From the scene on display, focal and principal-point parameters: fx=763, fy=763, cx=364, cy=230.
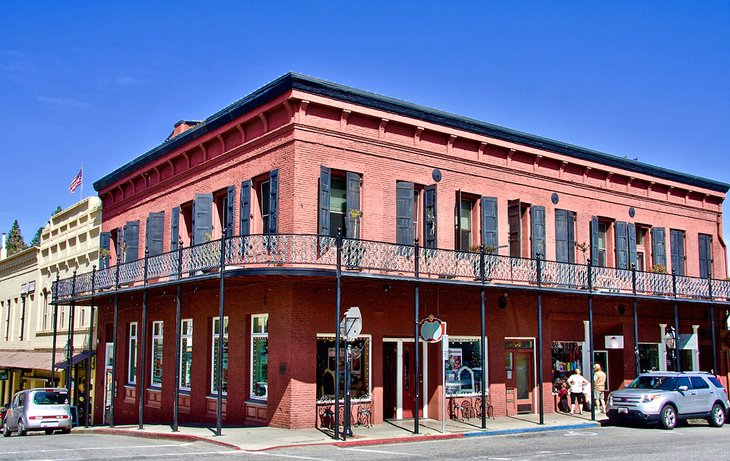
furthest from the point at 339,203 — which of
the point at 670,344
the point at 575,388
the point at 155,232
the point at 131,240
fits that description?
the point at 670,344

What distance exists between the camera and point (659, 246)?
29.1m

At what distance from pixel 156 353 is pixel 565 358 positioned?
1418cm

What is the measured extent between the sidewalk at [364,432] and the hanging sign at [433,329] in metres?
2.36

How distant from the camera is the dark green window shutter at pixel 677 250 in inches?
1180

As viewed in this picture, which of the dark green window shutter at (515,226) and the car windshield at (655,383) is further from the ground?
the dark green window shutter at (515,226)

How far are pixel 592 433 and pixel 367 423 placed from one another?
19.4 ft

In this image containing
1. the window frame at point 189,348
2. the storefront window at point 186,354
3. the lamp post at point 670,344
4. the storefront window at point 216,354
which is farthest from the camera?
the lamp post at point 670,344

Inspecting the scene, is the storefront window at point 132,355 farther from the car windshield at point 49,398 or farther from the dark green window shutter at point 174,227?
the dark green window shutter at point 174,227

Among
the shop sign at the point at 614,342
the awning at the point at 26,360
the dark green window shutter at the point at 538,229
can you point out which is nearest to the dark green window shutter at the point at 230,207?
the dark green window shutter at the point at 538,229

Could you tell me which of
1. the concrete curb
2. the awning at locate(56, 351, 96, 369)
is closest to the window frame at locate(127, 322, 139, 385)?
the awning at locate(56, 351, 96, 369)

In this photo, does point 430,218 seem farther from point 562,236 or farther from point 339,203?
point 562,236

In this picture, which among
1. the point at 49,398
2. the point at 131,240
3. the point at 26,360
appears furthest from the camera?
the point at 26,360

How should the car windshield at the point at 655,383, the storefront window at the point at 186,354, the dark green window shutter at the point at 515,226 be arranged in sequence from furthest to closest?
the dark green window shutter at the point at 515,226 < the storefront window at the point at 186,354 < the car windshield at the point at 655,383

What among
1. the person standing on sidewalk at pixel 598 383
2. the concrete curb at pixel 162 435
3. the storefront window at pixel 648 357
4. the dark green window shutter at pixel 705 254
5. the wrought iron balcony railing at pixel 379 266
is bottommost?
the concrete curb at pixel 162 435
